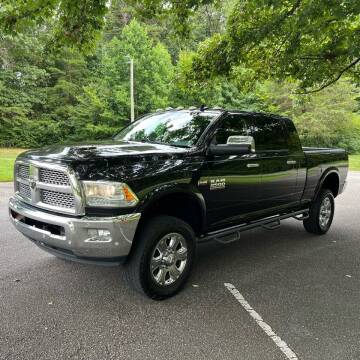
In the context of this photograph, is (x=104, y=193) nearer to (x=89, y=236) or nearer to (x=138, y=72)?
(x=89, y=236)

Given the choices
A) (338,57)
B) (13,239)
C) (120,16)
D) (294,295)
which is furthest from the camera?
(120,16)

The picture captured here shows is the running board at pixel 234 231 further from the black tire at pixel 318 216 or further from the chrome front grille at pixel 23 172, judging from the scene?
the chrome front grille at pixel 23 172

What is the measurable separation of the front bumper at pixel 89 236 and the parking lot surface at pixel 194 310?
0.56 meters

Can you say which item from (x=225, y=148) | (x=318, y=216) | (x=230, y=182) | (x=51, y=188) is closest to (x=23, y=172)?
(x=51, y=188)

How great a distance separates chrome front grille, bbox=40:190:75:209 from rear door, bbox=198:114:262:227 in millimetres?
1412

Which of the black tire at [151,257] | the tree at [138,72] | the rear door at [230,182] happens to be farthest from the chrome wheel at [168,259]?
the tree at [138,72]

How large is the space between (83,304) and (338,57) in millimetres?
7658

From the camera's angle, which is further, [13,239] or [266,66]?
[266,66]

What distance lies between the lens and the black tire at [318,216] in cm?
672

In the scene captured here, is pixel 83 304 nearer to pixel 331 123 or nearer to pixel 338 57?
pixel 338 57

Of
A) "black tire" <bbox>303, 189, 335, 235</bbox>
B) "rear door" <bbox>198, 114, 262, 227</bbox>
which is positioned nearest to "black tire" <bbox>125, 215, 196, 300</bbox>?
"rear door" <bbox>198, 114, 262, 227</bbox>

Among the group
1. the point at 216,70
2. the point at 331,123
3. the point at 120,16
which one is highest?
the point at 120,16

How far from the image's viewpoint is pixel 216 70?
9.49 metres

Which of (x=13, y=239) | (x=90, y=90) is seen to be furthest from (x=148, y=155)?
(x=90, y=90)
